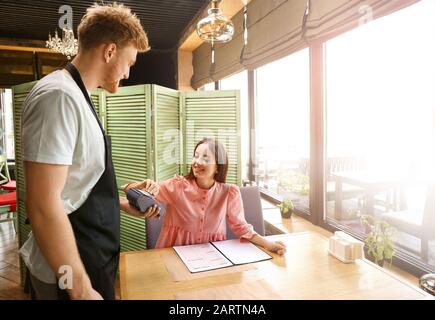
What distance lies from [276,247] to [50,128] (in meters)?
1.04

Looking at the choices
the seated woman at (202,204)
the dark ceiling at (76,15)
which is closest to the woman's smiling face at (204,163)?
the seated woman at (202,204)

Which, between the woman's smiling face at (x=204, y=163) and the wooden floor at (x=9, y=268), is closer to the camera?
the woman's smiling face at (x=204, y=163)

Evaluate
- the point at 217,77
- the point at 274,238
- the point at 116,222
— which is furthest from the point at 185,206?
the point at 217,77

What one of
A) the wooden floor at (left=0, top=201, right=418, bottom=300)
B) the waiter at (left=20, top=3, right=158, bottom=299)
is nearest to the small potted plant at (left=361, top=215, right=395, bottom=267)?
the wooden floor at (left=0, top=201, right=418, bottom=300)

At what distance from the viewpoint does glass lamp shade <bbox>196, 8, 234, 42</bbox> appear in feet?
6.46

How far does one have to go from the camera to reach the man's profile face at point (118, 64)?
1.01m

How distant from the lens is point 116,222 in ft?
3.41

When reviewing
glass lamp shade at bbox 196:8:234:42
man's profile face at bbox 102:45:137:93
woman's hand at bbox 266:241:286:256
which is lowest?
woman's hand at bbox 266:241:286:256

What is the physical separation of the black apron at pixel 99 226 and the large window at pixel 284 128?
1.92 m

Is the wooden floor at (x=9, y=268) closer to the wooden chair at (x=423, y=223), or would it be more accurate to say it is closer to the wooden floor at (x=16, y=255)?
the wooden floor at (x=16, y=255)

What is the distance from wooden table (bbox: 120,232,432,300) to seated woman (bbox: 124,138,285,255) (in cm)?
30

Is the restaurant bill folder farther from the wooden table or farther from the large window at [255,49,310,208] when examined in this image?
the large window at [255,49,310,208]

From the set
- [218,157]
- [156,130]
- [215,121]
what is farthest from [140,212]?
[215,121]
